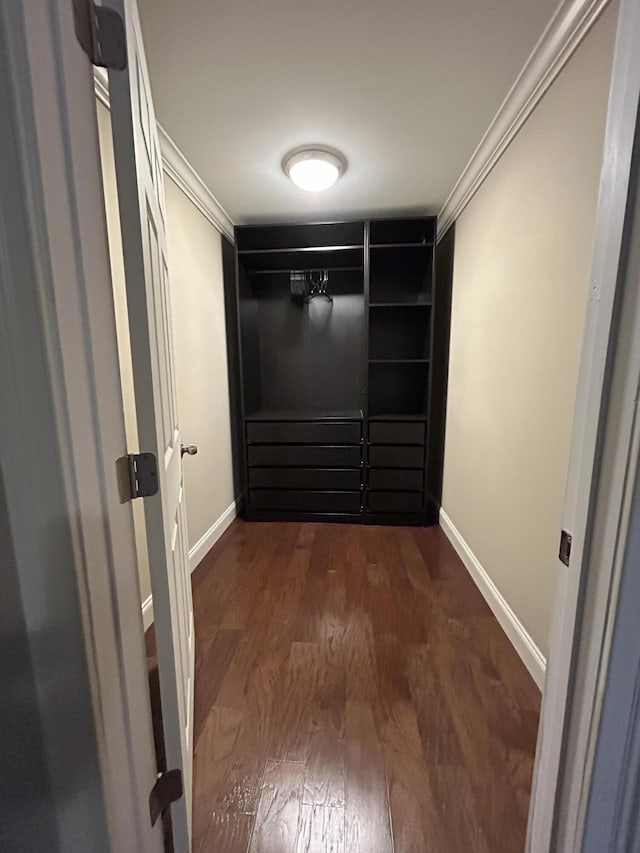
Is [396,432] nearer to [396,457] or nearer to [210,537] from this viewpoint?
[396,457]

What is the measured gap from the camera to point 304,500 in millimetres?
3049

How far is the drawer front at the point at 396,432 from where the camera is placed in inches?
112

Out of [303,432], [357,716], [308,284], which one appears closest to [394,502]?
[303,432]

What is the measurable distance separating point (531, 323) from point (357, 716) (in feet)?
5.55

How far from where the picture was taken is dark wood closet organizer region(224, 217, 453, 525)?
2.85m

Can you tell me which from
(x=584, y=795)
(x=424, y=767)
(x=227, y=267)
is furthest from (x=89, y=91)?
(x=227, y=267)

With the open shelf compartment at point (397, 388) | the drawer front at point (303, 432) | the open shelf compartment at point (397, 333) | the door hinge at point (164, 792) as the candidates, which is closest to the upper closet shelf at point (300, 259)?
the open shelf compartment at point (397, 333)

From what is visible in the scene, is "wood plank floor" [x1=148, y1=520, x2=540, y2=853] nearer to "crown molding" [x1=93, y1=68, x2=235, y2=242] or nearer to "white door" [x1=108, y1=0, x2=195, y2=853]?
"white door" [x1=108, y1=0, x2=195, y2=853]

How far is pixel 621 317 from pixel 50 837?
3.83 feet

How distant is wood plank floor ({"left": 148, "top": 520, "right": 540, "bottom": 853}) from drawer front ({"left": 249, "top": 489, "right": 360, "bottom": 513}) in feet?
2.46

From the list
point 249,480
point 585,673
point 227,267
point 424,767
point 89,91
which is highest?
point 227,267

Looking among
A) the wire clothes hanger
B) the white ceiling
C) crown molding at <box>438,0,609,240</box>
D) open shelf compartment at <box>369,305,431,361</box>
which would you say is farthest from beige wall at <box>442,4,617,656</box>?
the wire clothes hanger

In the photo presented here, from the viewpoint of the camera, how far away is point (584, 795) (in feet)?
2.13

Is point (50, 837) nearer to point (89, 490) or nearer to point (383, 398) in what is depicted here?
point (89, 490)
